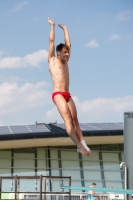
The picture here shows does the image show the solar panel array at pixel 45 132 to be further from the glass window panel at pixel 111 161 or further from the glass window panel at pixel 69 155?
the glass window panel at pixel 111 161

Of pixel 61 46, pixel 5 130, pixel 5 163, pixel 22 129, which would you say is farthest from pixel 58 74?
pixel 5 163

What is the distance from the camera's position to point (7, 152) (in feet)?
106

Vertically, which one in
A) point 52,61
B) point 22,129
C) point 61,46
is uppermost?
point 22,129

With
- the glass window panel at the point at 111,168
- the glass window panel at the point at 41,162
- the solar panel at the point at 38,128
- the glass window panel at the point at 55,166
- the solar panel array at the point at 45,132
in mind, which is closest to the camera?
the solar panel array at the point at 45,132

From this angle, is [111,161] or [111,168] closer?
[111,168]

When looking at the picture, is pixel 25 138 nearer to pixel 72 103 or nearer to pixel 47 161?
pixel 47 161

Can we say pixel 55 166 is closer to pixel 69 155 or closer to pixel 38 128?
pixel 69 155

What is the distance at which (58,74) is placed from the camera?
7.90 m

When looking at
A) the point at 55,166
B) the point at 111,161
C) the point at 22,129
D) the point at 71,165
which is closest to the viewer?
the point at 22,129

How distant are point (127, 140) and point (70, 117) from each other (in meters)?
4.75

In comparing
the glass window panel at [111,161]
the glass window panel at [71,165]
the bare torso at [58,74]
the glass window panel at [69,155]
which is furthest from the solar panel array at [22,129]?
the bare torso at [58,74]

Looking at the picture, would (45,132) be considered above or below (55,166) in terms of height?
above

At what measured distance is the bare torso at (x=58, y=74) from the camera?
311 inches

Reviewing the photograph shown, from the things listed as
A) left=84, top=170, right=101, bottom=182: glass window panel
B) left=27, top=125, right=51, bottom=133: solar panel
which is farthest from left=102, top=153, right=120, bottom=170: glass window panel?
left=27, top=125, right=51, bottom=133: solar panel
